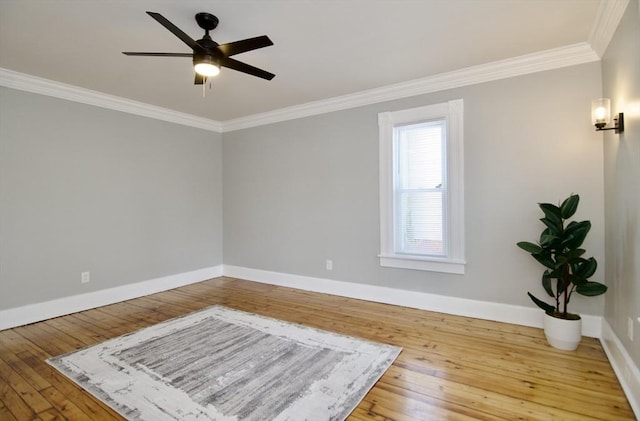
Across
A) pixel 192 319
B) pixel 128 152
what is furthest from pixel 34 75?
pixel 192 319

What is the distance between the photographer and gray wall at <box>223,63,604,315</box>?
9.50 feet

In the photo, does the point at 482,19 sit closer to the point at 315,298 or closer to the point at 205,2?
the point at 205,2

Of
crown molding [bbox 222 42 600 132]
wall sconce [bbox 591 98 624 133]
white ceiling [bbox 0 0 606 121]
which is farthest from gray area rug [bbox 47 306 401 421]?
crown molding [bbox 222 42 600 132]

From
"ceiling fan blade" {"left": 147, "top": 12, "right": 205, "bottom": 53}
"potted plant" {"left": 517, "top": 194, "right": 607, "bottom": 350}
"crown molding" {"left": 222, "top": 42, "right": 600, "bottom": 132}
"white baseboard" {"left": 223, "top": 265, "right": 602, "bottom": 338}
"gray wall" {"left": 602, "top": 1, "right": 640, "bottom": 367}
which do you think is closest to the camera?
"ceiling fan blade" {"left": 147, "top": 12, "right": 205, "bottom": 53}

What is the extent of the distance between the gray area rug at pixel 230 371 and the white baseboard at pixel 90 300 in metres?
1.26

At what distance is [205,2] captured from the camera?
6.99 ft

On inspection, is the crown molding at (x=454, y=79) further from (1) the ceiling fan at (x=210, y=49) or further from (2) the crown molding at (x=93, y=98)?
(1) the ceiling fan at (x=210, y=49)

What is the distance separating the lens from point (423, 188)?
3.70 m

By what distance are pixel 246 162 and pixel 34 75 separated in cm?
266

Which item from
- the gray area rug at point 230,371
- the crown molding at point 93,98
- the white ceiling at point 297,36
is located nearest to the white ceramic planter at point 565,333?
the gray area rug at point 230,371

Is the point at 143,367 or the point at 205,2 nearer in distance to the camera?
the point at 205,2

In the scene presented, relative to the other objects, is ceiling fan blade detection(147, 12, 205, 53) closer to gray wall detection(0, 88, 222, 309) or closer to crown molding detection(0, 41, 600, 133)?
crown molding detection(0, 41, 600, 133)

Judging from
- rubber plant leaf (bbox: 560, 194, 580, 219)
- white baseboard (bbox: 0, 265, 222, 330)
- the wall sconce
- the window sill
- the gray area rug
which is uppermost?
the wall sconce

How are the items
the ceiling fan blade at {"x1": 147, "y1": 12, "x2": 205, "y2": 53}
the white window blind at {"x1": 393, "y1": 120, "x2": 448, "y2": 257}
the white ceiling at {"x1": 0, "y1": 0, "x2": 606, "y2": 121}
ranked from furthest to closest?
the white window blind at {"x1": 393, "y1": 120, "x2": 448, "y2": 257}, the white ceiling at {"x1": 0, "y1": 0, "x2": 606, "y2": 121}, the ceiling fan blade at {"x1": 147, "y1": 12, "x2": 205, "y2": 53}
